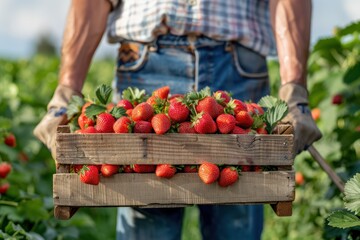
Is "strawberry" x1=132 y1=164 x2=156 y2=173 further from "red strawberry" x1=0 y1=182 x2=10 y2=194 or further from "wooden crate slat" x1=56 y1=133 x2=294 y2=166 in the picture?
"red strawberry" x1=0 y1=182 x2=10 y2=194

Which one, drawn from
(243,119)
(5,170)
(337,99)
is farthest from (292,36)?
(5,170)

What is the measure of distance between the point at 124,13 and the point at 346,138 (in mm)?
1461

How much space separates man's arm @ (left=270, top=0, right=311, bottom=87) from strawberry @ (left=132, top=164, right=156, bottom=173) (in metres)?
0.77

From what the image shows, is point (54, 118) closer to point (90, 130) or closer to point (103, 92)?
point (103, 92)

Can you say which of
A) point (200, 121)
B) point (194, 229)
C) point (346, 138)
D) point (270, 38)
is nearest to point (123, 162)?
point (200, 121)

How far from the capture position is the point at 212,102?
2.60 metres

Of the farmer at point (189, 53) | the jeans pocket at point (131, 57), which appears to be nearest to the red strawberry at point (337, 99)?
the farmer at point (189, 53)

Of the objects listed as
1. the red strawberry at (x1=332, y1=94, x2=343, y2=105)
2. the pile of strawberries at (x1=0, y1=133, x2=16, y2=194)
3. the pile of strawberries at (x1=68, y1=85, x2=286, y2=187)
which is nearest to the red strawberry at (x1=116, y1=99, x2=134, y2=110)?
the pile of strawberries at (x1=68, y1=85, x2=286, y2=187)

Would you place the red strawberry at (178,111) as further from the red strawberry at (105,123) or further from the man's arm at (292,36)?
the man's arm at (292,36)

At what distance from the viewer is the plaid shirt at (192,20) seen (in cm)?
312

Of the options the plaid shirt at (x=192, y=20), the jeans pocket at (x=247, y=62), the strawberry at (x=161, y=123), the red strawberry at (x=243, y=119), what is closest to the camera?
the strawberry at (x=161, y=123)

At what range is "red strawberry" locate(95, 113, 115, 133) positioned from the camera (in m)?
2.61

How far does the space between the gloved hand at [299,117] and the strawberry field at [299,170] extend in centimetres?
26

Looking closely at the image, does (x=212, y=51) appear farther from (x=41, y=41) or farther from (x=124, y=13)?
(x=41, y=41)
